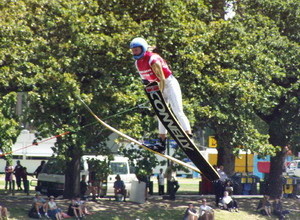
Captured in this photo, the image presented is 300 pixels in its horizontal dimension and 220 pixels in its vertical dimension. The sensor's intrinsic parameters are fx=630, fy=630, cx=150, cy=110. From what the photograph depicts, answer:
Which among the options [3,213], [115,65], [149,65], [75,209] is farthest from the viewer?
[75,209]

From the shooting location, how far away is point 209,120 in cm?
2473

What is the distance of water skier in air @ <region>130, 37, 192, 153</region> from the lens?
960 cm

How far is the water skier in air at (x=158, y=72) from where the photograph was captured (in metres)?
9.60

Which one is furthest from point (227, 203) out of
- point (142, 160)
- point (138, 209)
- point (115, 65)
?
point (115, 65)

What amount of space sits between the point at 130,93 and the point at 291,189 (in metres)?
15.3

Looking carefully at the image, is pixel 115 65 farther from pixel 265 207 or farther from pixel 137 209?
pixel 265 207

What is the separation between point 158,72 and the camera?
966 centimetres

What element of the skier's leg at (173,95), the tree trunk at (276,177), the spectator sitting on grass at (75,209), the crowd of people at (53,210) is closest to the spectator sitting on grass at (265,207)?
the tree trunk at (276,177)

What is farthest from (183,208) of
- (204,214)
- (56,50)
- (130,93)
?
(56,50)

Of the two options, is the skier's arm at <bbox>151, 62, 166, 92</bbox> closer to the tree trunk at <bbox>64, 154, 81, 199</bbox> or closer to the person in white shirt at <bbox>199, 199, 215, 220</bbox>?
the person in white shirt at <bbox>199, 199, 215, 220</bbox>

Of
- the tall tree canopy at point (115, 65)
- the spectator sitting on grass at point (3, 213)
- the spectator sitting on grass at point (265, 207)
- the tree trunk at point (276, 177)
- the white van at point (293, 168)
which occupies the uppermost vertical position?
the tall tree canopy at point (115, 65)

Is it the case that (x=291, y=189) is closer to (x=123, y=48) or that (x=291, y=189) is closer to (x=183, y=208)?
(x=183, y=208)

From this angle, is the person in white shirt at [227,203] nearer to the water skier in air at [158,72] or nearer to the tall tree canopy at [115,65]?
the tall tree canopy at [115,65]

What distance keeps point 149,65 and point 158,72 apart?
20 centimetres
